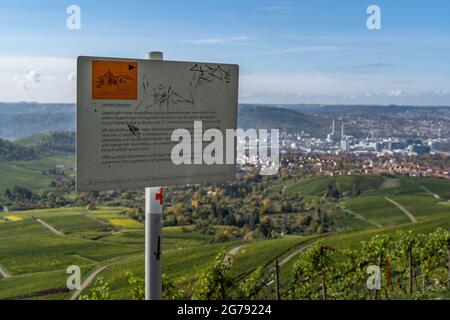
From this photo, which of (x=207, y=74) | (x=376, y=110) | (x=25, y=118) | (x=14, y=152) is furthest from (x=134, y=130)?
(x=14, y=152)

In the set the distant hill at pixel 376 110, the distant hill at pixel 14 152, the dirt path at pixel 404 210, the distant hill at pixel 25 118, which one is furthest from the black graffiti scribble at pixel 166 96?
the distant hill at pixel 14 152

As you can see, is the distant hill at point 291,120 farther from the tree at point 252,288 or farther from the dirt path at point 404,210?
the tree at point 252,288

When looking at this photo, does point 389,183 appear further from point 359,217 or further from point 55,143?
point 55,143

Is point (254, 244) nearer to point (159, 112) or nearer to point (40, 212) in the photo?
point (159, 112)

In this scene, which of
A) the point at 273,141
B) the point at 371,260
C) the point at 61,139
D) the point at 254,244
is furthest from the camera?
the point at 61,139

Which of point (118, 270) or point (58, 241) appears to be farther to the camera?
point (58, 241)

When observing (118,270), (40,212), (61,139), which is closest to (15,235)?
(40,212)
